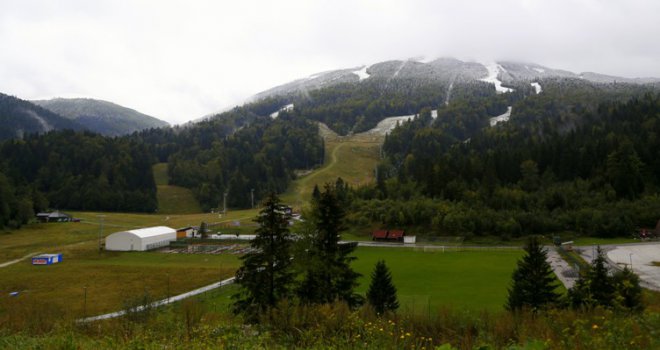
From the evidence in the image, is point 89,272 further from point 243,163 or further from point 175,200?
point 243,163

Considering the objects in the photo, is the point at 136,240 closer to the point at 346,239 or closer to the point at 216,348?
the point at 346,239

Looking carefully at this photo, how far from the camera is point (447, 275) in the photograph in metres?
46.5

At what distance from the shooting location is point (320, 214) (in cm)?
2603

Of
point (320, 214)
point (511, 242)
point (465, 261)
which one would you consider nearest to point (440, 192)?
point (511, 242)

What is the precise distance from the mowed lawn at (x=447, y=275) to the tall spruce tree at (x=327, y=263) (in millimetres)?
4868

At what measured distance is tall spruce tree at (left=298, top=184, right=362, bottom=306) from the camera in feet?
80.1

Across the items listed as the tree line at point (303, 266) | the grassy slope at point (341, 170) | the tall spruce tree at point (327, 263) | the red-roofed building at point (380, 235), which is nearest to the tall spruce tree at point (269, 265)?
the tree line at point (303, 266)

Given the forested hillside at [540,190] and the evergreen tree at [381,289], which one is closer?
the evergreen tree at [381,289]

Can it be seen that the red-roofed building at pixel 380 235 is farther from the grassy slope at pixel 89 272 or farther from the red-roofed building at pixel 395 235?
the grassy slope at pixel 89 272

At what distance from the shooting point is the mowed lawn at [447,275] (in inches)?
1364

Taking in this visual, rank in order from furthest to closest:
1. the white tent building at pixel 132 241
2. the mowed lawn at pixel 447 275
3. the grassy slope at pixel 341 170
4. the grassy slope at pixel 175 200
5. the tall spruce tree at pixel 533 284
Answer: the grassy slope at pixel 341 170 → the grassy slope at pixel 175 200 → the white tent building at pixel 132 241 → the mowed lawn at pixel 447 275 → the tall spruce tree at pixel 533 284

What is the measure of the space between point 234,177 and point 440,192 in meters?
75.5

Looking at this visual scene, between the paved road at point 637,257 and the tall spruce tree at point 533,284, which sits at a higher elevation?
the tall spruce tree at point 533,284

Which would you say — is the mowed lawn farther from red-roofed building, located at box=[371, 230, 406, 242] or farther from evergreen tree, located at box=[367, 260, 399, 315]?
red-roofed building, located at box=[371, 230, 406, 242]
